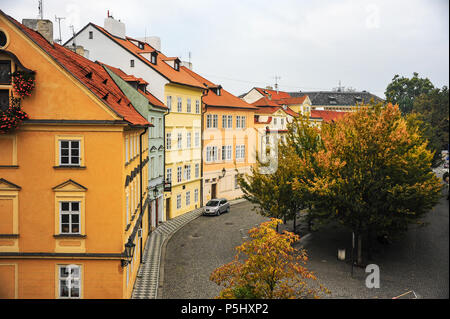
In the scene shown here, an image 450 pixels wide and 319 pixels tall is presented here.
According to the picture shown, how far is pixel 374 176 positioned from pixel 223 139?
83.2 ft

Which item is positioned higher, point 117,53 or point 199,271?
point 117,53

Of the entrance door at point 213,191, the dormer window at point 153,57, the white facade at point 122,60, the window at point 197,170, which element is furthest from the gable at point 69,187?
the entrance door at point 213,191

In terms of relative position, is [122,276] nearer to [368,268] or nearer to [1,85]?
[1,85]

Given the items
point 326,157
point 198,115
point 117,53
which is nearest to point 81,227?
point 326,157

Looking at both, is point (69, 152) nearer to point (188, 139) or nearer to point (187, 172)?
point (188, 139)

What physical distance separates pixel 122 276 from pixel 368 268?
15.1 meters

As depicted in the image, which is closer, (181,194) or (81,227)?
(81,227)

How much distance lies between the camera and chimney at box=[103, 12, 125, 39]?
128 ft

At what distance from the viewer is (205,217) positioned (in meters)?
41.3

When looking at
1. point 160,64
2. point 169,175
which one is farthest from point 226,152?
point 160,64

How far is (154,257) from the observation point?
28.1 meters

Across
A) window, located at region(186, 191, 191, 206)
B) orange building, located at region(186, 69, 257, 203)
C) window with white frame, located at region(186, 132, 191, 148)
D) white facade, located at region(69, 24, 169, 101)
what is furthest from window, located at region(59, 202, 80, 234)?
orange building, located at region(186, 69, 257, 203)
